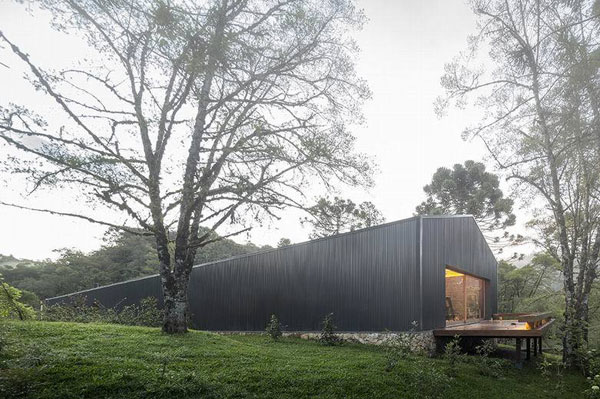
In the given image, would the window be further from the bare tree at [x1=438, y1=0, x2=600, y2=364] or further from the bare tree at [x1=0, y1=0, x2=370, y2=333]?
the bare tree at [x1=0, y1=0, x2=370, y2=333]

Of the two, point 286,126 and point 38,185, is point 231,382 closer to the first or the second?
point 38,185

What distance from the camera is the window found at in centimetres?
1280

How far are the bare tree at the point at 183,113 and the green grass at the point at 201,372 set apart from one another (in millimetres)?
1964

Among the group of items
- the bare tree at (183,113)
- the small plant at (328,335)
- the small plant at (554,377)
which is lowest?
the small plant at (554,377)

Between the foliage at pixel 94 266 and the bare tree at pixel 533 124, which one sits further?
the foliage at pixel 94 266

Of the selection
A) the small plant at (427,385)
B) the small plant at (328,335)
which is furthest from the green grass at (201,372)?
the small plant at (328,335)

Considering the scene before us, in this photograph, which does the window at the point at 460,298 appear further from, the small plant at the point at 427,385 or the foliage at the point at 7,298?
the foliage at the point at 7,298

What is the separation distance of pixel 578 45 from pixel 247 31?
5849mm

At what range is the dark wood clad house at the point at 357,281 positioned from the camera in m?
9.88

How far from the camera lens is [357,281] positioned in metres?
10.5

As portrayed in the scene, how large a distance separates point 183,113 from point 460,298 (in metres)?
11.8

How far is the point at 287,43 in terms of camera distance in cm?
834

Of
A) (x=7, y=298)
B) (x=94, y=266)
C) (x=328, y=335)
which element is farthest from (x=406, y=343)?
(x=94, y=266)

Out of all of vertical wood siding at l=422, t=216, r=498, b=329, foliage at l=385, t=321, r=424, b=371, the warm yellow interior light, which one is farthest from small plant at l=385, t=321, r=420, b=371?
the warm yellow interior light
